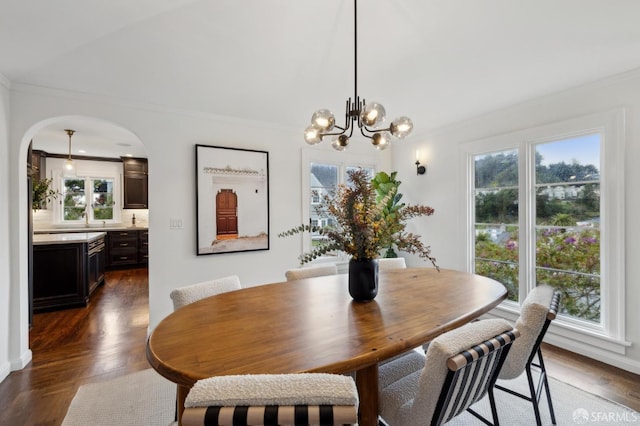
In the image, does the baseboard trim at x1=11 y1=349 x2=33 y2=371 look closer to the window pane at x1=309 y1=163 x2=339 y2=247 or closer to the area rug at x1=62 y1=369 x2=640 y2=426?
the area rug at x1=62 y1=369 x2=640 y2=426

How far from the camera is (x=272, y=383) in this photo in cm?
74

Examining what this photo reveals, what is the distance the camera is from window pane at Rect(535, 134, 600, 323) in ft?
8.95

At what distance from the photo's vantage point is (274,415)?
69 cm

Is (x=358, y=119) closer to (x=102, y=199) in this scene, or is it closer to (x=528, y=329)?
(x=528, y=329)

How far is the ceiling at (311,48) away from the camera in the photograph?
166cm

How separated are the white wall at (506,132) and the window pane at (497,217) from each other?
A: 20 cm

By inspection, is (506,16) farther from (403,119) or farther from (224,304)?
(224,304)

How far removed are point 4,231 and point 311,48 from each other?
283cm

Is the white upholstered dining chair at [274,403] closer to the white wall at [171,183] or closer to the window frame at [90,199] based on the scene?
the white wall at [171,183]

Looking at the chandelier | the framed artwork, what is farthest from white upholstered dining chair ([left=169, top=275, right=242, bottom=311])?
the framed artwork

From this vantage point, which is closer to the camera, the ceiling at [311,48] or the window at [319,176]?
the ceiling at [311,48]

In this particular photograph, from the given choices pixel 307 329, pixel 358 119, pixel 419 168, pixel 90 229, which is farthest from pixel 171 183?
pixel 90 229

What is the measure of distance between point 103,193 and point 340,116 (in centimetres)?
642

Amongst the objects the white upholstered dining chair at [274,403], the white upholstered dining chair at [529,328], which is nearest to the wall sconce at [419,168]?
the white upholstered dining chair at [529,328]
